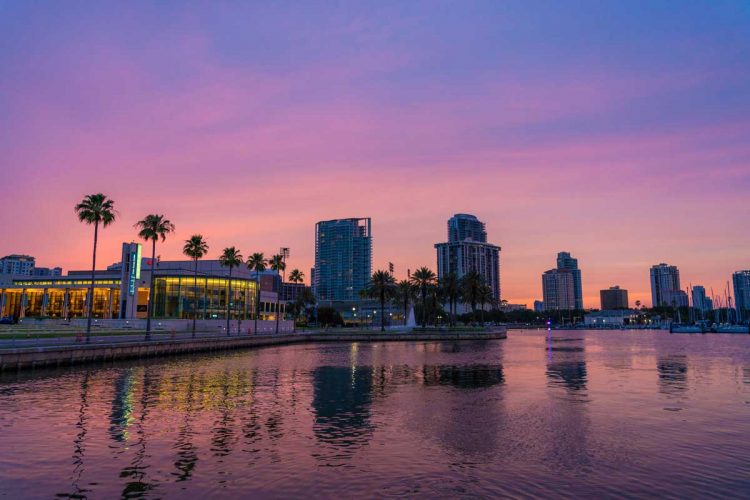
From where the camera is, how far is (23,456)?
18.9m

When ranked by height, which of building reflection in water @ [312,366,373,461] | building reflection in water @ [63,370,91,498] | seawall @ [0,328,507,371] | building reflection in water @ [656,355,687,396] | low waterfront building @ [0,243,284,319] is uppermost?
low waterfront building @ [0,243,284,319]

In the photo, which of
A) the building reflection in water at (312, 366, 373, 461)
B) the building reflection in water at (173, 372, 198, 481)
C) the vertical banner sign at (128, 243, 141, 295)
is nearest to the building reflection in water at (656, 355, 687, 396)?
the building reflection in water at (312, 366, 373, 461)

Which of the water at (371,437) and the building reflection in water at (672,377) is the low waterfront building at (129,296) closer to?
the water at (371,437)

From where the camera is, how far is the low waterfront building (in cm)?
14638

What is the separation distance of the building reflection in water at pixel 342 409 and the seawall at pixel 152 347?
24.7m

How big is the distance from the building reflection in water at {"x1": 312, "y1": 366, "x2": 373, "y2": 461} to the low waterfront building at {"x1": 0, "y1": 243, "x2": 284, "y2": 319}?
103 meters

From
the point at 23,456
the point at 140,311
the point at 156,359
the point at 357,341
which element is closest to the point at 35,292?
the point at 140,311

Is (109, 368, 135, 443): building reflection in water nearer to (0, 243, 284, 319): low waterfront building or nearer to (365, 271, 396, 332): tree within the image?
(365, 271, 396, 332): tree

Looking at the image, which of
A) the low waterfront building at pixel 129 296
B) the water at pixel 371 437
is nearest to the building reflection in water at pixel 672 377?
the water at pixel 371 437

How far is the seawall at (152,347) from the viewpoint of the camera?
46.7 m

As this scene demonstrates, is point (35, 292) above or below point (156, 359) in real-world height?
above

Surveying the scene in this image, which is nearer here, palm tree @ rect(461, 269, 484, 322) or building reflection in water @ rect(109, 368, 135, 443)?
building reflection in water @ rect(109, 368, 135, 443)

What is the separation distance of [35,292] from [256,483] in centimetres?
16852

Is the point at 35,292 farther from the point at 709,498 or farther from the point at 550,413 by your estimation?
the point at 709,498
